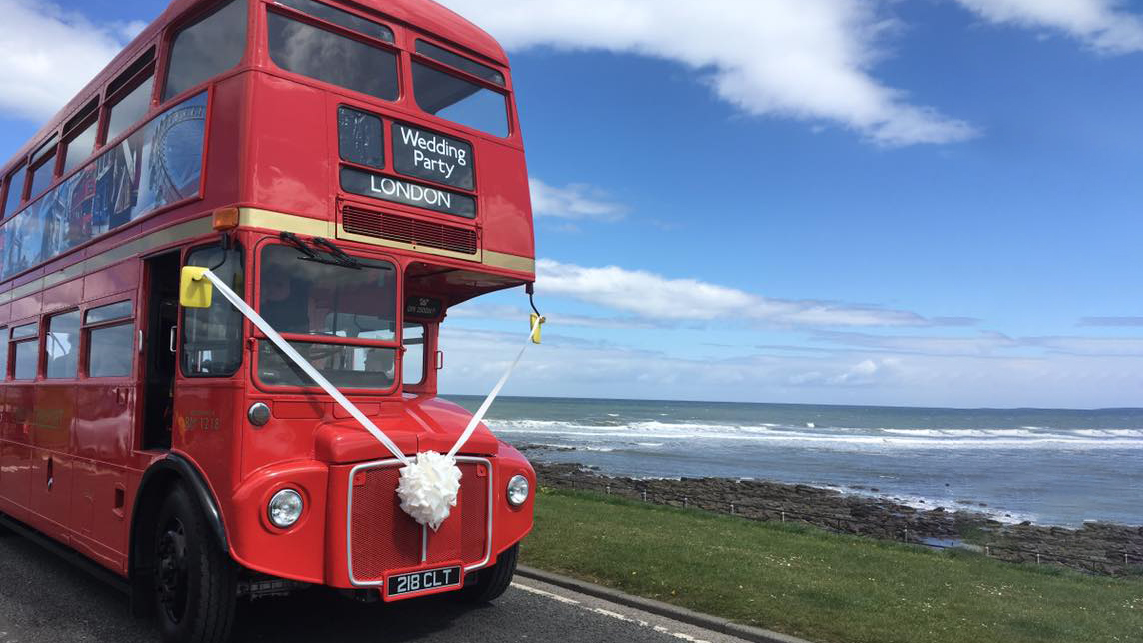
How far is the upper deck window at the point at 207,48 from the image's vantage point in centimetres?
586

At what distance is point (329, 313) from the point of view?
18.7 ft

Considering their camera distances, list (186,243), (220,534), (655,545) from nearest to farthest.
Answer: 1. (220,534)
2. (186,243)
3. (655,545)

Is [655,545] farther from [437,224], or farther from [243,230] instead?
[243,230]

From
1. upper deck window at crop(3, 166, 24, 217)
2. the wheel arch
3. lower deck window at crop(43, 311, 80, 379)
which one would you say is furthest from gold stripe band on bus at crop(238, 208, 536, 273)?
upper deck window at crop(3, 166, 24, 217)

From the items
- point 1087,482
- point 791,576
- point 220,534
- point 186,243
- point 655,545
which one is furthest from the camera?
point 1087,482

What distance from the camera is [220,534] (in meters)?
5.09

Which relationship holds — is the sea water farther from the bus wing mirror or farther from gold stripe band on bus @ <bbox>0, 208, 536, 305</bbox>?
the bus wing mirror

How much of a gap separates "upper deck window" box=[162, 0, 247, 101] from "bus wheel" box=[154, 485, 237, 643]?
307 cm

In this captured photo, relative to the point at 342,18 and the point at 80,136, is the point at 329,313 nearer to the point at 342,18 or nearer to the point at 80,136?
the point at 342,18

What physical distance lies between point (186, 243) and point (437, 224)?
1.82 m

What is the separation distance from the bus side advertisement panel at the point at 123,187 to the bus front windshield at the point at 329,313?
1054mm

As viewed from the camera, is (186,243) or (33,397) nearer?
(186,243)

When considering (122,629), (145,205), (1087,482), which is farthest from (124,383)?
(1087,482)

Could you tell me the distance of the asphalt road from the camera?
6.11 meters
